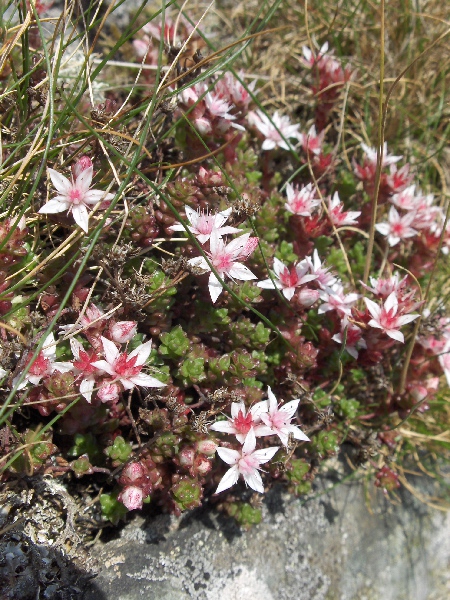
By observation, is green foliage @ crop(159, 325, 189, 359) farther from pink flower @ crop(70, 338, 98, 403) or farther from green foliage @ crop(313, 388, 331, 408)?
green foliage @ crop(313, 388, 331, 408)

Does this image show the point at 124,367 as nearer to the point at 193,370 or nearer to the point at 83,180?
the point at 193,370

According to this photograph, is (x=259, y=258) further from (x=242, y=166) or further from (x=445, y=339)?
(x=445, y=339)

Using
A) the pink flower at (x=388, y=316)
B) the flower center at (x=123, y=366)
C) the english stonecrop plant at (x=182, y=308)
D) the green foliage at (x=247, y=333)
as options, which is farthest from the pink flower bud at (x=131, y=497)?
the pink flower at (x=388, y=316)

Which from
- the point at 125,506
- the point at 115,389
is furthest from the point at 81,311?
the point at 125,506

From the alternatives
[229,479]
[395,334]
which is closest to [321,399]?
[395,334]

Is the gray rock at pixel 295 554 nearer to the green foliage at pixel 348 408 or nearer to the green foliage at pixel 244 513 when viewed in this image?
the green foliage at pixel 244 513
